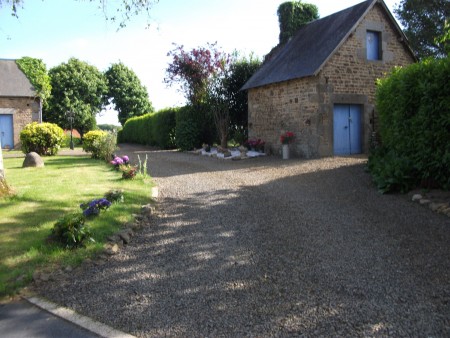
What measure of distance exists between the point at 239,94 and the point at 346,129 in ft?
21.5

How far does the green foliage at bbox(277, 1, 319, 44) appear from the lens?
2047 centimetres

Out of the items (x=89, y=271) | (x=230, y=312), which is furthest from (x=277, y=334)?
(x=89, y=271)

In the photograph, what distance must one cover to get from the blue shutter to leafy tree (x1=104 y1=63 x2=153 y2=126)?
125 feet

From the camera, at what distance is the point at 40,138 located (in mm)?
18453

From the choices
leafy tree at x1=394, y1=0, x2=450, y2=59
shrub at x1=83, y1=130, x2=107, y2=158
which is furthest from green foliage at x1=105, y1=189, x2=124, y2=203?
Answer: leafy tree at x1=394, y1=0, x2=450, y2=59

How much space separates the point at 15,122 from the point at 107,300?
2432 centimetres

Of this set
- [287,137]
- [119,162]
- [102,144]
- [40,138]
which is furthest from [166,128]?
[119,162]

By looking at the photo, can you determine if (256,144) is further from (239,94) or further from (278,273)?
(278,273)

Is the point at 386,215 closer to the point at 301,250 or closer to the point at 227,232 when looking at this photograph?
the point at 301,250

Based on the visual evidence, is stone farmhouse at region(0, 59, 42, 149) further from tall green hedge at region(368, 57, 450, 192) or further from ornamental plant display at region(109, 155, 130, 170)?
tall green hedge at region(368, 57, 450, 192)

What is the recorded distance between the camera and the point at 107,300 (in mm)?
3988

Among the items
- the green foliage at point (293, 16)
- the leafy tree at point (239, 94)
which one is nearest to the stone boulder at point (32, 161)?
the leafy tree at point (239, 94)

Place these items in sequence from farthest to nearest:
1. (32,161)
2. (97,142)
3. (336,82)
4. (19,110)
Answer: (19,110) → (97,142) → (336,82) → (32,161)

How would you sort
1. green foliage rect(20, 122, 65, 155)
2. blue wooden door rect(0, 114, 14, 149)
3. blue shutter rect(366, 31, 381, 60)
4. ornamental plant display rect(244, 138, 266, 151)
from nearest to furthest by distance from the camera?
1. blue shutter rect(366, 31, 381, 60)
2. ornamental plant display rect(244, 138, 266, 151)
3. green foliage rect(20, 122, 65, 155)
4. blue wooden door rect(0, 114, 14, 149)
